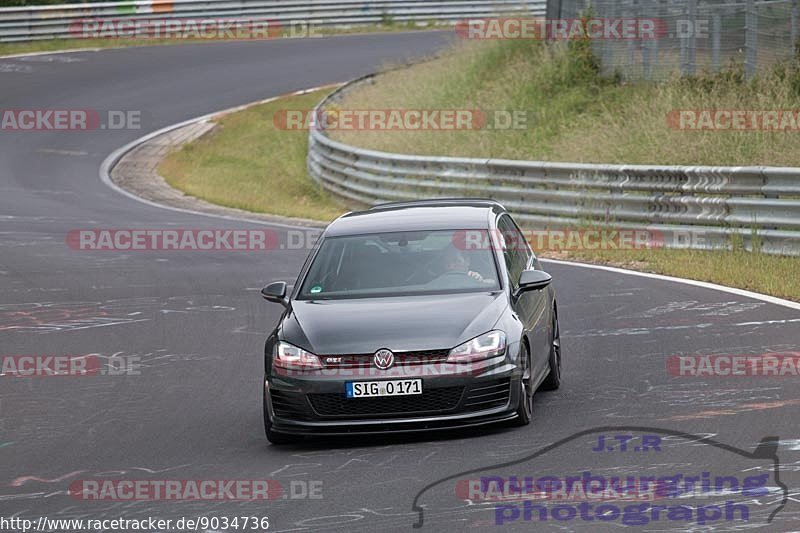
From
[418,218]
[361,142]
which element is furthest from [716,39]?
[418,218]

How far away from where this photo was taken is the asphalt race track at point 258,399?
7609 mm

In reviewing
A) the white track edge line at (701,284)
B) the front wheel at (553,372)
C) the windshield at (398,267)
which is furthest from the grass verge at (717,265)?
the windshield at (398,267)

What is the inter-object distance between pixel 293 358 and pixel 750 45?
19.0m

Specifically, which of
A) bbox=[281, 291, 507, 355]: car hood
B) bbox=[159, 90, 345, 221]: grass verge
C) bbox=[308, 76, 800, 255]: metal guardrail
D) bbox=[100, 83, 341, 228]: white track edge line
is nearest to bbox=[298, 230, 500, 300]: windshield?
bbox=[281, 291, 507, 355]: car hood

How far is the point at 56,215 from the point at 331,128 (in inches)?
378

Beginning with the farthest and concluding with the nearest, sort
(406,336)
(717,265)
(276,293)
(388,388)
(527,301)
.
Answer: (717,265), (527,301), (276,293), (406,336), (388,388)

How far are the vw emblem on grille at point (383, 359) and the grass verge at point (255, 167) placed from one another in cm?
1595

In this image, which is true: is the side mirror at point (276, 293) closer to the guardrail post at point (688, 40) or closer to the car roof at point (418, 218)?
the car roof at point (418, 218)

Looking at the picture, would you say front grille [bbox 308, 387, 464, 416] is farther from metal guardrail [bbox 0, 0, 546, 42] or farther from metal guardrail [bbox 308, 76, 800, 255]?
A: metal guardrail [bbox 0, 0, 546, 42]

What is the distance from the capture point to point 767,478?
746 cm

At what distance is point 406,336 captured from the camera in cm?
892

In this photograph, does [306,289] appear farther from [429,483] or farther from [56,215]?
[56,215]

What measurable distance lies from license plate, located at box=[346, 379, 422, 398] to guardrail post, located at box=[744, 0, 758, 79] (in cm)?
1863

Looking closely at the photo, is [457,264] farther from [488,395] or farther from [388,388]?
[388,388]
